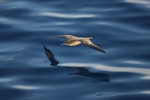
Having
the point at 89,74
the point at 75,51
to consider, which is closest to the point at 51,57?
the point at 75,51

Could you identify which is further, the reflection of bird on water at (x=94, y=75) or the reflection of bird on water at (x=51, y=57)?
the reflection of bird on water at (x=51, y=57)

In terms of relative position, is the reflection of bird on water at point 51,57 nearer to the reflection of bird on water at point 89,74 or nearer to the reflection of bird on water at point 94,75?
the reflection of bird on water at point 89,74

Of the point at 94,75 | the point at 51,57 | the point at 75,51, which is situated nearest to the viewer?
the point at 94,75

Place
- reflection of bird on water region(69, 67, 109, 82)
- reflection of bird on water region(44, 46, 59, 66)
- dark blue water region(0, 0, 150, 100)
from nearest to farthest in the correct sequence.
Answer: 1. dark blue water region(0, 0, 150, 100)
2. reflection of bird on water region(69, 67, 109, 82)
3. reflection of bird on water region(44, 46, 59, 66)

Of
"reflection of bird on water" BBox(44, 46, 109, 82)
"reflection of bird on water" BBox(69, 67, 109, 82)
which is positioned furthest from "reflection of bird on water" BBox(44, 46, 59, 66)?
"reflection of bird on water" BBox(69, 67, 109, 82)

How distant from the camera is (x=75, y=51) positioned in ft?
32.2

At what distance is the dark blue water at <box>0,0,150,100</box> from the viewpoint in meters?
8.57

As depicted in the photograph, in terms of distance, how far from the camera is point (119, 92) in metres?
8.45

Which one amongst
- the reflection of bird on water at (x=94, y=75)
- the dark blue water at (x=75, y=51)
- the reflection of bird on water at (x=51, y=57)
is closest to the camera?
Result: the dark blue water at (x=75, y=51)

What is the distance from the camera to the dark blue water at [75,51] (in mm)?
8570

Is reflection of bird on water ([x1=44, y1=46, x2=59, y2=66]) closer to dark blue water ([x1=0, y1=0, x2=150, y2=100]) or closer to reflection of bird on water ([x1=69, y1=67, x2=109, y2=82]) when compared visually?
dark blue water ([x1=0, y1=0, x2=150, y2=100])

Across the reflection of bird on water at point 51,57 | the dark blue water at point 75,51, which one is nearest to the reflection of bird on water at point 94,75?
the dark blue water at point 75,51

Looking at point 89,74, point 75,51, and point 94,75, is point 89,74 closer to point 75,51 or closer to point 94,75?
point 94,75

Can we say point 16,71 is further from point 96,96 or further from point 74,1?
point 74,1
